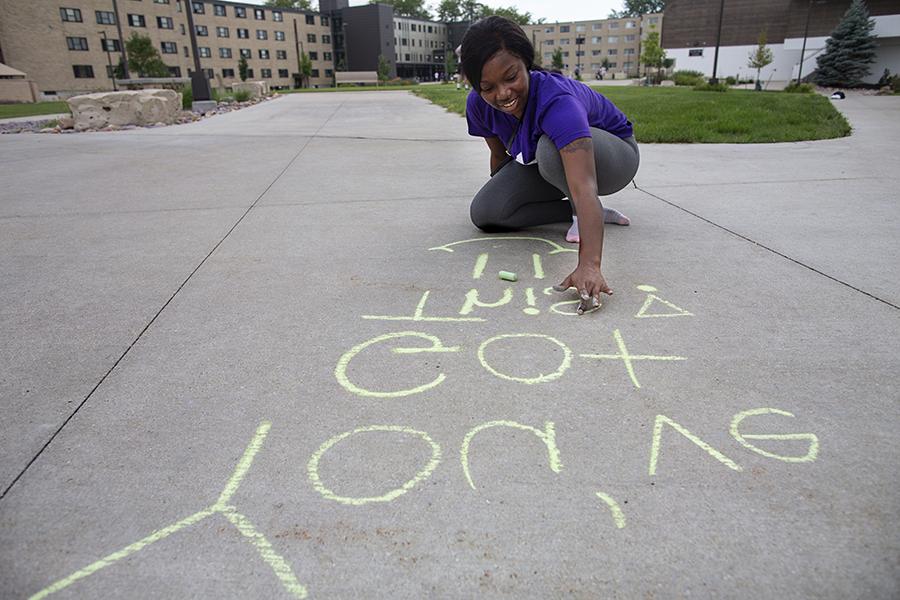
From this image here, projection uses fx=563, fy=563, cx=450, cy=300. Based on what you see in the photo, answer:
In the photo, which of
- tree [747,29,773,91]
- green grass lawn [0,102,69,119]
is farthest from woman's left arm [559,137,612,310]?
tree [747,29,773,91]

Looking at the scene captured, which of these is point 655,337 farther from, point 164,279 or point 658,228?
point 164,279

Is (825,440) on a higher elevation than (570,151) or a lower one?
lower

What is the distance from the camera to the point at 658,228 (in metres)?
3.59

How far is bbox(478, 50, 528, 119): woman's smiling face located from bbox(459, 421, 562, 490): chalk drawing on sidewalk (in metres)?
1.63

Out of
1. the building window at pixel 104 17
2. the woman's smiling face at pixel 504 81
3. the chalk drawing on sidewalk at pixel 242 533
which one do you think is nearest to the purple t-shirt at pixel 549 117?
the woman's smiling face at pixel 504 81

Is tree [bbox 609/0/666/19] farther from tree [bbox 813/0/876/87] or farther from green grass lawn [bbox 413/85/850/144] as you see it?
green grass lawn [bbox 413/85/850/144]

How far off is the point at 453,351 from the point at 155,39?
53590 mm

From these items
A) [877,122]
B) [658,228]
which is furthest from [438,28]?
[658,228]

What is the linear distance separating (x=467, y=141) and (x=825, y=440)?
282 inches

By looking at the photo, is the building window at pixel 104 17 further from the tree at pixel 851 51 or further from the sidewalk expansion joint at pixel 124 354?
the sidewalk expansion joint at pixel 124 354

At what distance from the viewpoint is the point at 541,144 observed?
2.86 m

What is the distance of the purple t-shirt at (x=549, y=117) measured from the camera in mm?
2539

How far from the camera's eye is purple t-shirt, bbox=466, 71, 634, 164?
254 centimetres

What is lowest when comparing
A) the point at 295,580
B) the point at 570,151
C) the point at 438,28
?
the point at 295,580
